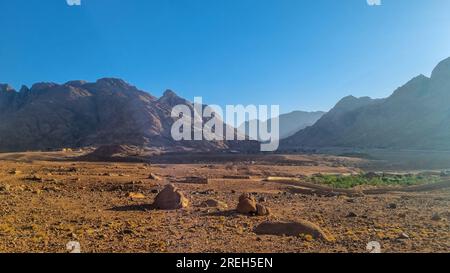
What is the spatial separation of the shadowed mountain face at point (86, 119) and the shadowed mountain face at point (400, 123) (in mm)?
34338

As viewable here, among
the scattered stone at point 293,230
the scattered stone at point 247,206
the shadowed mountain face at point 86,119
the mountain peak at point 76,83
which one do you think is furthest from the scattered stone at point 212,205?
the mountain peak at point 76,83

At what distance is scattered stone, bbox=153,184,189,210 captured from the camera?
14.1 metres

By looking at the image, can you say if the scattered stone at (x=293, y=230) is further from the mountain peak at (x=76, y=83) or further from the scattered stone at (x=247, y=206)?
the mountain peak at (x=76, y=83)

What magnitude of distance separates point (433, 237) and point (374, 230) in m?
1.39

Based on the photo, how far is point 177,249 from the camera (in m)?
7.96

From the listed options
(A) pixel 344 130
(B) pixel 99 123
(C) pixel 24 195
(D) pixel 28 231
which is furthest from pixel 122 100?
(D) pixel 28 231

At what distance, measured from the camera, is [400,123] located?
350ft

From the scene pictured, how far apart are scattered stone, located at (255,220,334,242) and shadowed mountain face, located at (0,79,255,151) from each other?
77561mm

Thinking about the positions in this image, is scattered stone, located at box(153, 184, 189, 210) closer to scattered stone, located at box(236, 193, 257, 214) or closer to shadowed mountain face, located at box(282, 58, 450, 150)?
scattered stone, located at box(236, 193, 257, 214)

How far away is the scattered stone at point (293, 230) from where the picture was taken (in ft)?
30.5

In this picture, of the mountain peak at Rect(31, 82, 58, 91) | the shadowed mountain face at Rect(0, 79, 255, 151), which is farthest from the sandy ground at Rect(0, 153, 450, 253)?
the mountain peak at Rect(31, 82, 58, 91)

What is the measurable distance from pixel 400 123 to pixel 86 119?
282 ft
